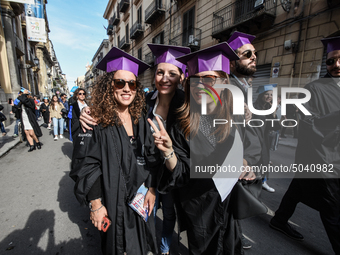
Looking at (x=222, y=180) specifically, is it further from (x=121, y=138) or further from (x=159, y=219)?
(x=159, y=219)

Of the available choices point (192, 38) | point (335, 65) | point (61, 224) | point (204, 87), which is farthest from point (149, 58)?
point (204, 87)

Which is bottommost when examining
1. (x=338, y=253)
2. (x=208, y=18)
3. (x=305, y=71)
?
(x=338, y=253)

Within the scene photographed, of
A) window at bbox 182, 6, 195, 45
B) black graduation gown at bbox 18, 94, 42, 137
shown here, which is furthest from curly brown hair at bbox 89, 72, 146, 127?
window at bbox 182, 6, 195, 45

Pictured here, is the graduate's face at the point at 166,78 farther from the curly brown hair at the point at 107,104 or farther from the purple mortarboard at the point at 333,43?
the purple mortarboard at the point at 333,43

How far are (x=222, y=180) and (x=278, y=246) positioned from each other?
5.43 ft

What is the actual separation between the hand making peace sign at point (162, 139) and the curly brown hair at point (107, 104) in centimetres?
47

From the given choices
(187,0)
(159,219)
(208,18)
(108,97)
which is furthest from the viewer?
(187,0)

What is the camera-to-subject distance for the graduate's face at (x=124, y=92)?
1613 millimetres

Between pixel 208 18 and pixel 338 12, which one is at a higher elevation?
pixel 208 18

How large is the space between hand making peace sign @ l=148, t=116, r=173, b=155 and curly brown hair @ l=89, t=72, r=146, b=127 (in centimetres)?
47

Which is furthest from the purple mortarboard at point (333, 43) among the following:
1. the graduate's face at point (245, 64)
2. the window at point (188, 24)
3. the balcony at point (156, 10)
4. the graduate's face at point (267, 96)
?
the balcony at point (156, 10)

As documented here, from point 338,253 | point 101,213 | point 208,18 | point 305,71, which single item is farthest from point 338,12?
point 101,213

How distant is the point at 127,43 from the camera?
81.4 ft

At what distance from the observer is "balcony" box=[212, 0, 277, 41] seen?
795cm
